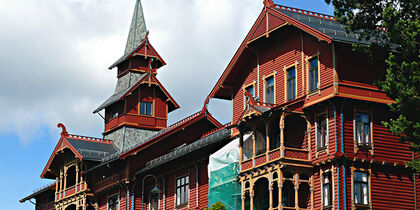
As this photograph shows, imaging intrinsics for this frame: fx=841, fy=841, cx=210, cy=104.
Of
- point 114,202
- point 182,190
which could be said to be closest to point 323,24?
point 182,190

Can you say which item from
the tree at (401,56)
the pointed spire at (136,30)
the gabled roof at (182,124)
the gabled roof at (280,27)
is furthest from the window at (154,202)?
the tree at (401,56)

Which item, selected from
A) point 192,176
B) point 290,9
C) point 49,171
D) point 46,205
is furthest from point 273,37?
point 46,205

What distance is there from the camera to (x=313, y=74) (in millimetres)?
44094

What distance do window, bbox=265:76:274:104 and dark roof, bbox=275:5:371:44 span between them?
12.4 feet

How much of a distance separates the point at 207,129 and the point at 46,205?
19394 millimetres

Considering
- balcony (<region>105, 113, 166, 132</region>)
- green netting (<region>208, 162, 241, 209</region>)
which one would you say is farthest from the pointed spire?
green netting (<region>208, 162, 241, 209</region>)

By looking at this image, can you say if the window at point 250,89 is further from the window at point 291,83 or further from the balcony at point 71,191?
the balcony at point 71,191

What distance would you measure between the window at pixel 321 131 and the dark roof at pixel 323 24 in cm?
413

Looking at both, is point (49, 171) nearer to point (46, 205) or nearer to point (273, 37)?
point (46, 205)

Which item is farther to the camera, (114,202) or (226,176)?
(114,202)

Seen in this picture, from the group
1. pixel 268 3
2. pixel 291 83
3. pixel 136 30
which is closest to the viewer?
pixel 291 83

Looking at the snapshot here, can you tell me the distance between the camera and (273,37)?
4766cm

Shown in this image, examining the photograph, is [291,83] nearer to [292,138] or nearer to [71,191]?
[292,138]

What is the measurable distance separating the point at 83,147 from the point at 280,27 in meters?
23.0
